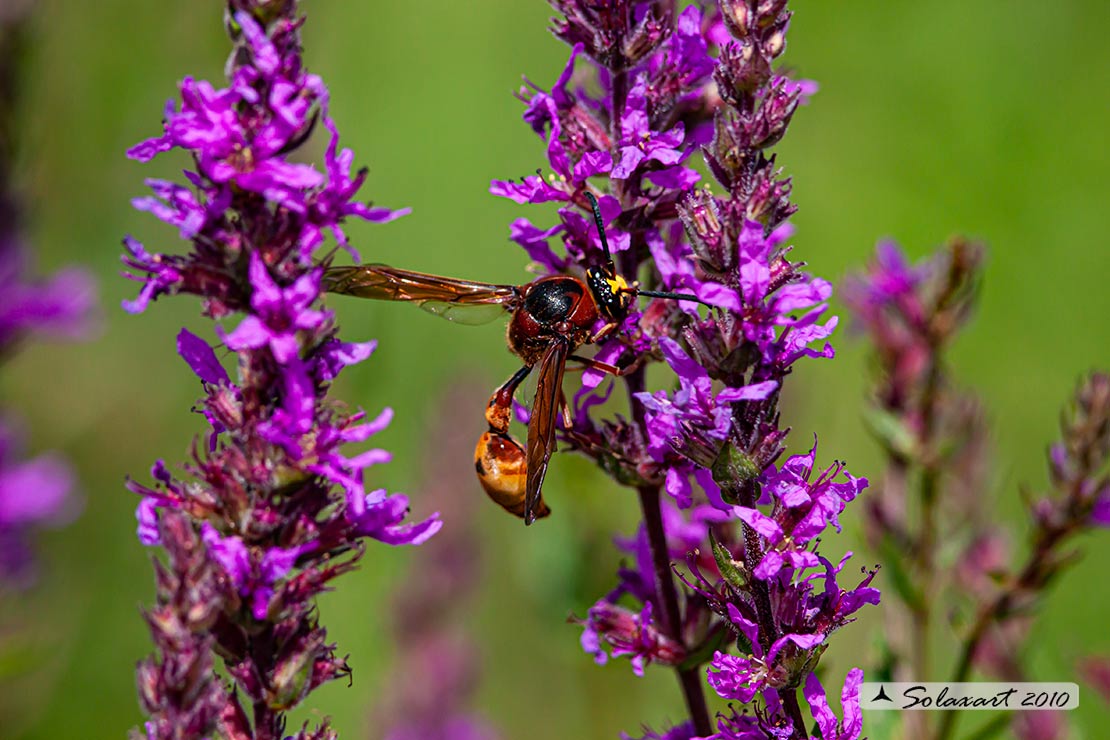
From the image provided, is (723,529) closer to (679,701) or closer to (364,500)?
(364,500)

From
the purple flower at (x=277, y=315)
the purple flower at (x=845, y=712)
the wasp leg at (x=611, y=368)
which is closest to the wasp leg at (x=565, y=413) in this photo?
the wasp leg at (x=611, y=368)

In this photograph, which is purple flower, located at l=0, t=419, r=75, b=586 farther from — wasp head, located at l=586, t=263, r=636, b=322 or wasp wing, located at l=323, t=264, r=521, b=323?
wasp head, located at l=586, t=263, r=636, b=322

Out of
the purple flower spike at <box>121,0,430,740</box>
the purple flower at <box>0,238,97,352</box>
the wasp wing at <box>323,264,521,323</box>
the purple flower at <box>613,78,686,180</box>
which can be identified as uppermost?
the purple flower at <box>0,238,97,352</box>

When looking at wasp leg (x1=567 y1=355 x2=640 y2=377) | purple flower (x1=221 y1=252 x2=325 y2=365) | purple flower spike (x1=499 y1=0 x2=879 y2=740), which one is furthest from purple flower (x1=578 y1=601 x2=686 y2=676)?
purple flower (x1=221 y1=252 x2=325 y2=365)

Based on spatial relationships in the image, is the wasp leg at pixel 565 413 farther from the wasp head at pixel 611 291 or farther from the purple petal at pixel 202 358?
the purple petal at pixel 202 358

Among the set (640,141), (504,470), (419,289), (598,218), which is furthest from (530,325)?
(640,141)

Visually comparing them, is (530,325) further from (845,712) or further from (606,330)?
(845,712)
